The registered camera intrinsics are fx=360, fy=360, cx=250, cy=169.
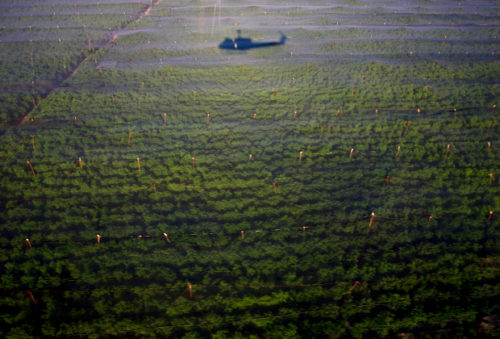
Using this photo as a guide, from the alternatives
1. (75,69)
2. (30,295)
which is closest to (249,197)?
(30,295)

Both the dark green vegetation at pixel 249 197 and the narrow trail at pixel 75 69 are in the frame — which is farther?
the narrow trail at pixel 75 69

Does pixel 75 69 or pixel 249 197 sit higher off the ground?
pixel 75 69

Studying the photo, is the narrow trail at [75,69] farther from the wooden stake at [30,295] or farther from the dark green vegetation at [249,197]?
the wooden stake at [30,295]

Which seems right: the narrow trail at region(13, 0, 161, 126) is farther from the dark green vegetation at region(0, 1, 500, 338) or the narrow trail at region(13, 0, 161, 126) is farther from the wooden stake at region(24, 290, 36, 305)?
the wooden stake at region(24, 290, 36, 305)

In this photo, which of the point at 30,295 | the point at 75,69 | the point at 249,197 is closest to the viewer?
the point at 30,295

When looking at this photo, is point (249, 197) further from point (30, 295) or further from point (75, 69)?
point (75, 69)

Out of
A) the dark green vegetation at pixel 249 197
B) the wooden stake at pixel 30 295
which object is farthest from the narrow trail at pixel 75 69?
the wooden stake at pixel 30 295

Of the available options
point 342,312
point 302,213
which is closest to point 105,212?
point 302,213

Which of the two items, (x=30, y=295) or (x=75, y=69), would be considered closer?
(x=30, y=295)
